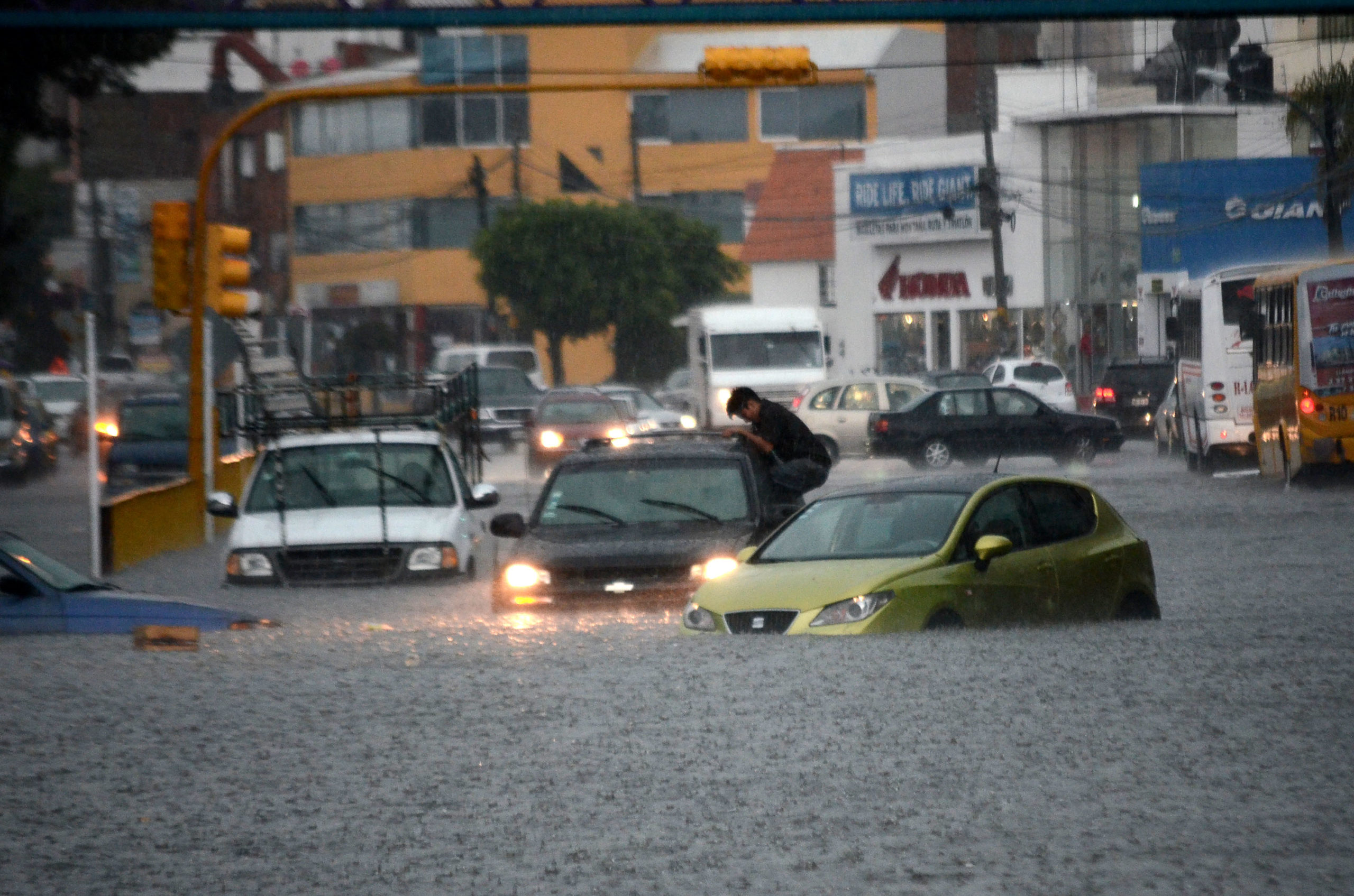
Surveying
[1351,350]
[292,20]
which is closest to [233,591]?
[292,20]

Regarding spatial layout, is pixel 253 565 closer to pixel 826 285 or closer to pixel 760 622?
pixel 760 622

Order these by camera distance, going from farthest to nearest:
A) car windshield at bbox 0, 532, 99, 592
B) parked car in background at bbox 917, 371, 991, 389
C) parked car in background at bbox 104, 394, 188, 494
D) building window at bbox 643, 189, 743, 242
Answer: building window at bbox 643, 189, 743, 242
parked car in background at bbox 917, 371, 991, 389
parked car in background at bbox 104, 394, 188, 494
car windshield at bbox 0, 532, 99, 592

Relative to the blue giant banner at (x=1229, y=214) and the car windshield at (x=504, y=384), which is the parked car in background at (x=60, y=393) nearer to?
the car windshield at (x=504, y=384)

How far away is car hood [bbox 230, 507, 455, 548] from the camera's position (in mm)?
16266

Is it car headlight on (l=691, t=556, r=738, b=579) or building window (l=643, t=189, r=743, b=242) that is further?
building window (l=643, t=189, r=743, b=242)

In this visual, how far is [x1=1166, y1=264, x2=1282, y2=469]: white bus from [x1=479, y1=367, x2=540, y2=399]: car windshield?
57.2 feet

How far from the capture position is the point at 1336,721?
8758 millimetres

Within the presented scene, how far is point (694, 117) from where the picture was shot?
261 feet

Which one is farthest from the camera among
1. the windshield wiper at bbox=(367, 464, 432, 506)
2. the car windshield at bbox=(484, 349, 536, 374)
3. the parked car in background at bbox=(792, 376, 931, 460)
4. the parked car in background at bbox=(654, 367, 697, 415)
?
the parked car in background at bbox=(654, 367, 697, 415)

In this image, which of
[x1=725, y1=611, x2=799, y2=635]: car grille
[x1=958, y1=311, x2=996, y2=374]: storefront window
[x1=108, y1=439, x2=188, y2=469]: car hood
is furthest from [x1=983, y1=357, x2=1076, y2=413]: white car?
[x1=725, y1=611, x2=799, y2=635]: car grille

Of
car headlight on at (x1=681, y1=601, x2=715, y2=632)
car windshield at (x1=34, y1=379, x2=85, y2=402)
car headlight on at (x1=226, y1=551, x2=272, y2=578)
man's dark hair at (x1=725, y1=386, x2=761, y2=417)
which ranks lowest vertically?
car headlight on at (x1=681, y1=601, x2=715, y2=632)

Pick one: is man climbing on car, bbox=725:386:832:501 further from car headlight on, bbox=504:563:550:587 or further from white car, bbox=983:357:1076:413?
white car, bbox=983:357:1076:413

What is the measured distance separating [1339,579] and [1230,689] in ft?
25.4

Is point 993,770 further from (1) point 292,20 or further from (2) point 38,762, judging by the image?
(1) point 292,20
